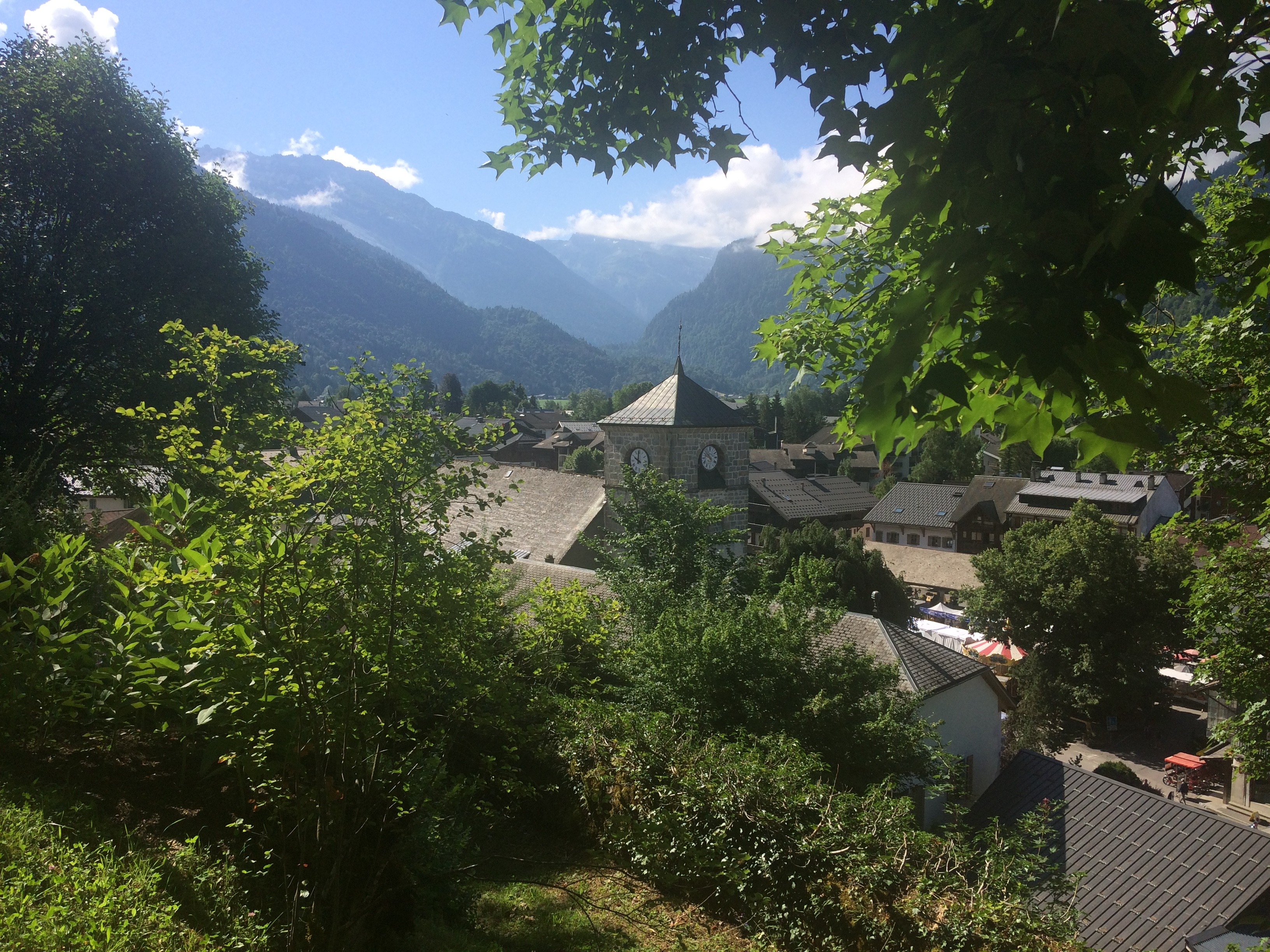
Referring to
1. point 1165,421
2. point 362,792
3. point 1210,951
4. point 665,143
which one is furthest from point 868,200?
point 1210,951

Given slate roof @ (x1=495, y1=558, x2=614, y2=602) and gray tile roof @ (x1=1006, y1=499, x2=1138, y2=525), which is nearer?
slate roof @ (x1=495, y1=558, x2=614, y2=602)

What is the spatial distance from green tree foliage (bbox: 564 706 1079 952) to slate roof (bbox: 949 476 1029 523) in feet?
122

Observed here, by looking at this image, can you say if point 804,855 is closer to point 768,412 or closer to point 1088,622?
point 1088,622

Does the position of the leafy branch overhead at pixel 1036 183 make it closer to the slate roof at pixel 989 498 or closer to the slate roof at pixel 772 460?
the slate roof at pixel 989 498

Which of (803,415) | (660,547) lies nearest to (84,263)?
(660,547)

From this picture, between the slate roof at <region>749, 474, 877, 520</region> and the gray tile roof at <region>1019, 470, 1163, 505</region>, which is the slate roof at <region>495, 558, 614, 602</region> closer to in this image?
the slate roof at <region>749, 474, 877, 520</region>

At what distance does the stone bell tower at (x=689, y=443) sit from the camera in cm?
1883

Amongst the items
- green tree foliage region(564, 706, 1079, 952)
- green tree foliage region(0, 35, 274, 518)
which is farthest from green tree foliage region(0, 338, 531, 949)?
green tree foliage region(0, 35, 274, 518)

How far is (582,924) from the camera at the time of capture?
14.1 ft

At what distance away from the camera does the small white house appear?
1245 cm

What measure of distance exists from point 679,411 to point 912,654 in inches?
336

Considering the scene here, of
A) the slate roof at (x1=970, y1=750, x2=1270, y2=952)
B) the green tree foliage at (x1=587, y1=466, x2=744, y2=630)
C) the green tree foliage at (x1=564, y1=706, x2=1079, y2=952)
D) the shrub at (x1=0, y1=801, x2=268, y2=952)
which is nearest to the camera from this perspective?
the shrub at (x1=0, y1=801, x2=268, y2=952)

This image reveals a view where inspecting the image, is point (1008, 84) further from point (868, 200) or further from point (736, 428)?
point (736, 428)

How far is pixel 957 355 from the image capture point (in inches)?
75.4
